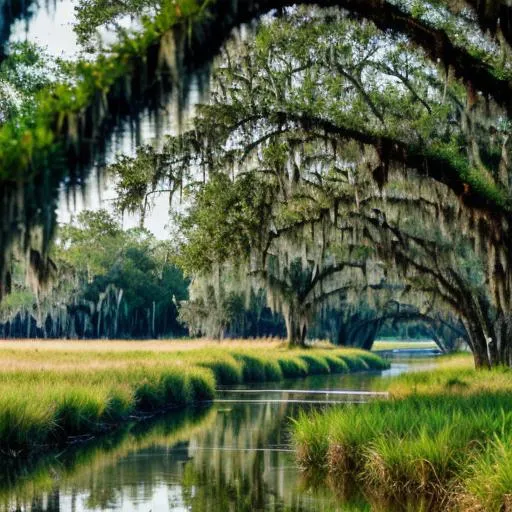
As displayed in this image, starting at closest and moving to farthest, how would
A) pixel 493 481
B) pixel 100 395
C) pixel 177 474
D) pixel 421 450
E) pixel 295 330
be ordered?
pixel 493 481 → pixel 421 450 → pixel 177 474 → pixel 100 395 → pixel 295 330

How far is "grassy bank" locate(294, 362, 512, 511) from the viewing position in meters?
11.5

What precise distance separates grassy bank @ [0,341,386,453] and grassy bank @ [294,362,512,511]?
476 centimetres

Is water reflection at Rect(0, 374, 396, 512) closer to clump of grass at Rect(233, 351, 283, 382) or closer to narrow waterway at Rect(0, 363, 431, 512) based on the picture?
narrow waterway at Rect(0, 363, 431, 512)

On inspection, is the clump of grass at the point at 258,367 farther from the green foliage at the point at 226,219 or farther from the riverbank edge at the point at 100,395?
the green foliage at the point at 226,219

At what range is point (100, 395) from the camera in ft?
70.0

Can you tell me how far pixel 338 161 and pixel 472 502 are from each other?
46.3ft

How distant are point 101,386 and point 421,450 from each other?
36.6ft

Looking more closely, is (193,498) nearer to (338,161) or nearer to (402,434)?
(402,434)

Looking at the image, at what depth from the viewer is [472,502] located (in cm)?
1152

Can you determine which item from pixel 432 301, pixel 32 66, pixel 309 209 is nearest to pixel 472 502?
pixel 32 66

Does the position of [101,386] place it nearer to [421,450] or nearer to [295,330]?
[421,450]

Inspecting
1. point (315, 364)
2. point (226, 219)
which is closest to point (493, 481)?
point (226, 219)

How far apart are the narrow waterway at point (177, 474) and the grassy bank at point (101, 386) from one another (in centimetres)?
66

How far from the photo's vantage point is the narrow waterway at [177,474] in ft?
42.7
